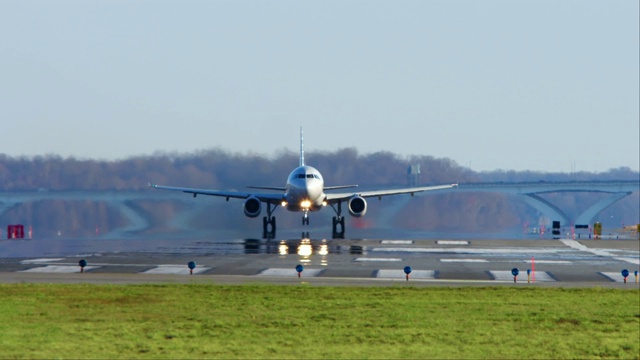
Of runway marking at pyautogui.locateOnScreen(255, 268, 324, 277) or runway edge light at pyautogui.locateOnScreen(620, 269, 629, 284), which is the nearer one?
runway edge light at pyautogui.locateOnScreen(620, 269, 629, 284)

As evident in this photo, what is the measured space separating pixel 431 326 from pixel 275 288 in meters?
8.65

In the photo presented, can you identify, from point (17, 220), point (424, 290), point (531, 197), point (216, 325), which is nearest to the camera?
point (216, 325)

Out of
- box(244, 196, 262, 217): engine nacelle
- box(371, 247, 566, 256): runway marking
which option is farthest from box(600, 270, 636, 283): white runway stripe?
box(244, 196, 262, 217): engine nacelle

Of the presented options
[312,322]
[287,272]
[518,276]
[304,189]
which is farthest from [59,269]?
[304,189]

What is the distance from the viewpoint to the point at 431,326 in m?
19.2

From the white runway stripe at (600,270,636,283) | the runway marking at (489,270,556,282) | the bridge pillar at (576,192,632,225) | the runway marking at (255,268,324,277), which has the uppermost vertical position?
the bridge pillar at (576,192,632,225)

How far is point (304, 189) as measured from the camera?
214ft

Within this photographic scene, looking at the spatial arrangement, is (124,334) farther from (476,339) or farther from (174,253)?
(174,253)

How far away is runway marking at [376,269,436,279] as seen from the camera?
33438 millimetres

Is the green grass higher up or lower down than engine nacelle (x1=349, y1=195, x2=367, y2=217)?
lower down

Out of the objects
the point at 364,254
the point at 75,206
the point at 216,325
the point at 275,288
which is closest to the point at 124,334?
the point at 216,325

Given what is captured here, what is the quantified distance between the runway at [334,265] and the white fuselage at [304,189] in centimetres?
906

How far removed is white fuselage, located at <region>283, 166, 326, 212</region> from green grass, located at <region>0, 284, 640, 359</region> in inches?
1497

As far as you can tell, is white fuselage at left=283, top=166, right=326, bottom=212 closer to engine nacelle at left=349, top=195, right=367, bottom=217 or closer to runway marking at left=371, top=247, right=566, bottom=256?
engine nacelle at left=349, top=195, right=367, bottom=217
